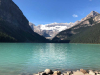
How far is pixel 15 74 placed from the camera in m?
18.6

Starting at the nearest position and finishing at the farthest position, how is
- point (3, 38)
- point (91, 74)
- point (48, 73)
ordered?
point (91, 74) → point (48, 73) → point (3, 38)

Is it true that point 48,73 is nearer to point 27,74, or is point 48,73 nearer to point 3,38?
point 27,74

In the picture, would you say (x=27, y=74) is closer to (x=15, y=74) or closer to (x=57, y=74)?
(x=15, y=74)

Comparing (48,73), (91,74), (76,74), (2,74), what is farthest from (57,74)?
(2,74)

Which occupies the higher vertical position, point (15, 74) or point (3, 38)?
point (3, 38)

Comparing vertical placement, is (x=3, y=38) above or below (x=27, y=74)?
above

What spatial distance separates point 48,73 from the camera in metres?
18.2

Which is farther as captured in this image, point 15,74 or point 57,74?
point 15,74

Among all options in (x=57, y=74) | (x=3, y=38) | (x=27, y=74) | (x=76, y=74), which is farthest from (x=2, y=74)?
(x=3, y=38)

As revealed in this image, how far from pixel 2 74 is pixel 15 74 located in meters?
2.30

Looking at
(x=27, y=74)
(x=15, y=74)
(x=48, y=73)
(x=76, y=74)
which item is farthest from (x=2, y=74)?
(x=76, y=74)

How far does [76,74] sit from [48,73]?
493cm

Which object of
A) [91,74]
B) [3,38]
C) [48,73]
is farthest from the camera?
[3,38]

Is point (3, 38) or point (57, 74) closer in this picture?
point (57, 74)
